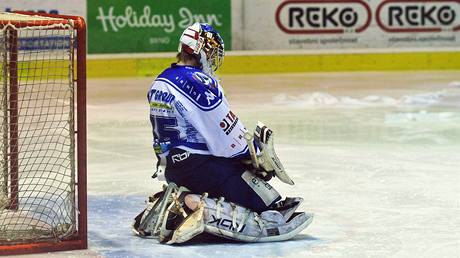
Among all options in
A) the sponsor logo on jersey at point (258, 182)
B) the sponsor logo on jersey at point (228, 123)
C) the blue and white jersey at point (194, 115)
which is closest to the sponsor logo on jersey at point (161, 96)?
the blue and white jersey at point (194, 115)

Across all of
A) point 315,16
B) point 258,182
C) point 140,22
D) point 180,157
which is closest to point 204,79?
point 180,157

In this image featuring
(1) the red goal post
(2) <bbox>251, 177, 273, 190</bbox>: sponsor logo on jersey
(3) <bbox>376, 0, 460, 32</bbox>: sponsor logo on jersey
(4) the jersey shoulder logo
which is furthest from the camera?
(3) <bbox>376, 0, 460, 32</bbox>: sponsor logo on jersey

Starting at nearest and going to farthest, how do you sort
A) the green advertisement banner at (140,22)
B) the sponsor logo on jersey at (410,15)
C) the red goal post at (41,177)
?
1. the red goal post at (41,177)
2. the green advertisement banner at (140,22)
3. the sponsor logo on jersey at (410,15)

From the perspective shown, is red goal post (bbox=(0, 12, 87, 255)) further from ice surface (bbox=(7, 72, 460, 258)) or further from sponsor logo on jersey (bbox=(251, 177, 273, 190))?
sponsor logo on jersey (bbox=(251, 177, 273, 190))

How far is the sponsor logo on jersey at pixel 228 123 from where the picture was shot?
14.8 ft

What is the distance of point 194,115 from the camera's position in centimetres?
450

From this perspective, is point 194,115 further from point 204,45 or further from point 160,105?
point 204,45

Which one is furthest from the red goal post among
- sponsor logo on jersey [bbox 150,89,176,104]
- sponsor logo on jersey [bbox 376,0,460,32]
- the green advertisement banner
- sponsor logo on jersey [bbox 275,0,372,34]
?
sponsor logo on jersey [bbox 376,0,460,32]

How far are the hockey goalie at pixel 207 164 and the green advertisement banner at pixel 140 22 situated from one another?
23.9 feet

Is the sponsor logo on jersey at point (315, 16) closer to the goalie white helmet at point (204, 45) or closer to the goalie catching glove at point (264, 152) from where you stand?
the goalie white helmet at point (204, 45)

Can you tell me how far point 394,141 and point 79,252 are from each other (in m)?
3.61

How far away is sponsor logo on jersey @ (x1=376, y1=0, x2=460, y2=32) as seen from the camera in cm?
1244

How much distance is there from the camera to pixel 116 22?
11898mm

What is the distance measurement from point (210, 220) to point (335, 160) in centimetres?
242
